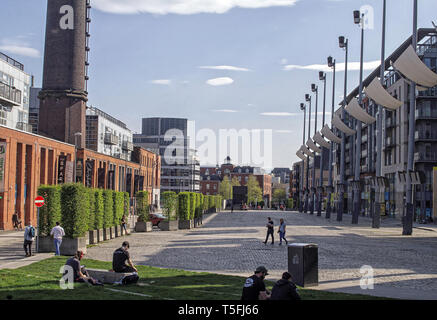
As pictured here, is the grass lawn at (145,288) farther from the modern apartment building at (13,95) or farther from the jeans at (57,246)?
the modern apartment building at (13,95)

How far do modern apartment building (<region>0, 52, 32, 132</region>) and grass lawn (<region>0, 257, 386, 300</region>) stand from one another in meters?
33.1

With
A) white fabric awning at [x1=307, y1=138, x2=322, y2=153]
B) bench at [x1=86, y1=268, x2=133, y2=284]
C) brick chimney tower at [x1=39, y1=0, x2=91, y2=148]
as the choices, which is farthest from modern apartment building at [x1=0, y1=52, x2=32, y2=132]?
white fabric awning at [x1=307, y1=138, x2=322, y2=153]

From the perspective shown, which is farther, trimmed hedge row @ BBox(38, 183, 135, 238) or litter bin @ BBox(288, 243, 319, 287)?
trimmed hedge row @ BBox(38, 183, 135, 238)

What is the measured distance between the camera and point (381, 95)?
44.1 m

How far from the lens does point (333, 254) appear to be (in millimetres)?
25234

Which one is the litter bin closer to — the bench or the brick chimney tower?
the bench

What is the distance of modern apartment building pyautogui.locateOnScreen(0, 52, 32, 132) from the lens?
155ft

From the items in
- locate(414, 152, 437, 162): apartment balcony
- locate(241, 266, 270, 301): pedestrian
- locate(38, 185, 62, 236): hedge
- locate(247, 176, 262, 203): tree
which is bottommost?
locate(247, 176, 262, 203): tree

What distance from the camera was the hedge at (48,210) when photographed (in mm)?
24625

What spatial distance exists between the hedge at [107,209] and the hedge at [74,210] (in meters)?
5.53

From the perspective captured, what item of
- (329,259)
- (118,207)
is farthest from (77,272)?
(118,207)
